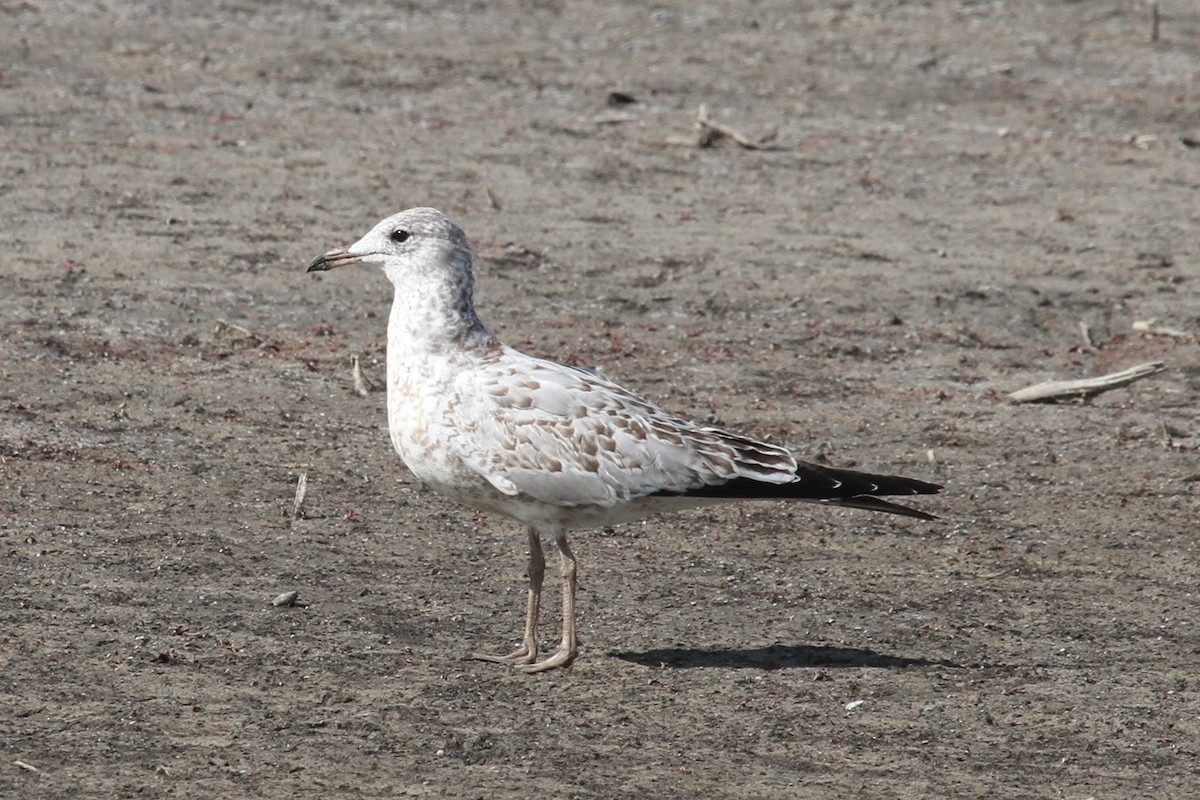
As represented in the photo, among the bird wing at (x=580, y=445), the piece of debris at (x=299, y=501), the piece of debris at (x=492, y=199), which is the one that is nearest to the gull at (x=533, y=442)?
the bird wing at (x=580, y=445)

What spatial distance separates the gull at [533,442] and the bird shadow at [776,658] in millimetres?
403

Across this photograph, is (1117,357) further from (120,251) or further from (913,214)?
(120,251)

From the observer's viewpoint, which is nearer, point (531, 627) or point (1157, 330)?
point (531, 627)

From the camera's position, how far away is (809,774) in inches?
239

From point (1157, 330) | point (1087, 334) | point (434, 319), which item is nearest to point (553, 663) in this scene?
point (434, 319)

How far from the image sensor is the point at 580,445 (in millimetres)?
6691

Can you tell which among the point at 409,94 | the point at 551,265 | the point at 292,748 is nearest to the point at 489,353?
the point at 292,748

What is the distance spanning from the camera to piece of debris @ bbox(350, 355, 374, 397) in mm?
9833

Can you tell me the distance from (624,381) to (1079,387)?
2.61 metres

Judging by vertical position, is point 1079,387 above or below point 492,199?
below

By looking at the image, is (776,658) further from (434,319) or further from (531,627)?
(434,319)

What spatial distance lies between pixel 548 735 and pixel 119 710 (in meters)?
1.48

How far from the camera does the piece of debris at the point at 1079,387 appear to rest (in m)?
10.3

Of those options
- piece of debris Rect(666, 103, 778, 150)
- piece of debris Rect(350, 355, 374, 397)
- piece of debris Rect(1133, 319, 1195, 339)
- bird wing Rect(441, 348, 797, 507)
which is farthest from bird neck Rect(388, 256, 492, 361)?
piece of debris Rect(666, 103, 778, 150)
